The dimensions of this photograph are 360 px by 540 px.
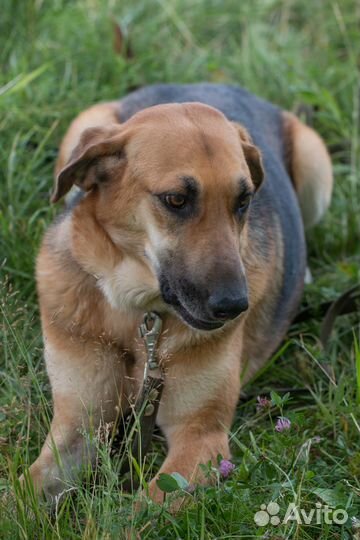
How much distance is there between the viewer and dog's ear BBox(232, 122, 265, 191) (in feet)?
11.9

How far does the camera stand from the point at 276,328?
4.43 m

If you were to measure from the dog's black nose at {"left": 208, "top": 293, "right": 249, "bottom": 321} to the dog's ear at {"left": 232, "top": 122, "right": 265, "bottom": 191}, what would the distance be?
76 cm

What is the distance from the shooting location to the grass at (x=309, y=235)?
9.57 ft

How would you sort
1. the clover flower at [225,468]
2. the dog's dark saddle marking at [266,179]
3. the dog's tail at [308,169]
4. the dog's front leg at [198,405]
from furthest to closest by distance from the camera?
the dog's tail at [308,169] → the dog's dark saddle marking at [266,179] → the dog's front leg at [198,405] → the clover flower at [225,468]

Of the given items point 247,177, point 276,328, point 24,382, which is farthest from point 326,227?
point 24,382

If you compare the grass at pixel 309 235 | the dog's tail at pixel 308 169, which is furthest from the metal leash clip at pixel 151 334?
the dog's tail at pixel 308 169

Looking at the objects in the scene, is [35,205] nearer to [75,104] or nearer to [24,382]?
Result: [75,104]

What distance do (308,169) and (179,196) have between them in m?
2.33

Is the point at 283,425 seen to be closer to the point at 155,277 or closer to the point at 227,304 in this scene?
the point at 227,304

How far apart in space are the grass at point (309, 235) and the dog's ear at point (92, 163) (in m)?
0.49

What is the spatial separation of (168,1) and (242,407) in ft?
12.9

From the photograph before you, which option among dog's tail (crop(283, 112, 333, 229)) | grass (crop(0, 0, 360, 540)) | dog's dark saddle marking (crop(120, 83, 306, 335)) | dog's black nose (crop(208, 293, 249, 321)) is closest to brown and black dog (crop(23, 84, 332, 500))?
dog's black nose (crop(208, 293, 249, 321))

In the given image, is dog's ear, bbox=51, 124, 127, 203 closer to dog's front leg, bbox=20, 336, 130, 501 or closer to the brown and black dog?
the brown and black dog

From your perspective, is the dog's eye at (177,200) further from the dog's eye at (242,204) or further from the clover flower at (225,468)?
the clover flower at (225,468)
